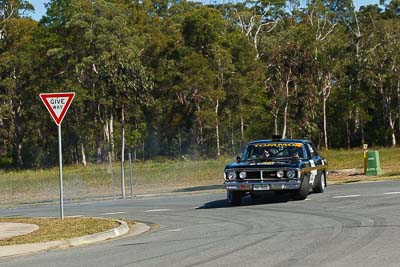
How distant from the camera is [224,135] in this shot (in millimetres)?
46750

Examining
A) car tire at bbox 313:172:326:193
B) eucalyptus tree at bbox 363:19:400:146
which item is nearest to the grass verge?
car tire at bbox 313:172:326:193

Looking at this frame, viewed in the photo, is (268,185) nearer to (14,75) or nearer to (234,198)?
(234,198)

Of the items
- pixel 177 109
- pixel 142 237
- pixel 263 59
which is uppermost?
pixel 263 59

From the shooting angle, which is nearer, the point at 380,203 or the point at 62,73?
the point at 380,203

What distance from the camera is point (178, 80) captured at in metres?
66.1

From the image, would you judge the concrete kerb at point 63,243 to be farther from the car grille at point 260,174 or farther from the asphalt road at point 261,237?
the car grille at point 260,174

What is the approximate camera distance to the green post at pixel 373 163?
30.6 meters

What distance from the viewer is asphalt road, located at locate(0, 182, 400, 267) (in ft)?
36.0

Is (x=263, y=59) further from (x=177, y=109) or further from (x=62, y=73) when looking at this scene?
(x=62, y=73)

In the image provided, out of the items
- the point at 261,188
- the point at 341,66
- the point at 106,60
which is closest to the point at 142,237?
the point at 261,188

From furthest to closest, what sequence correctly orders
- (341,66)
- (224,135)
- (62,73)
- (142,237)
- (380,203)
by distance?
(341,66)
(62,73)
(224,135)
(380,203)
(142,237)

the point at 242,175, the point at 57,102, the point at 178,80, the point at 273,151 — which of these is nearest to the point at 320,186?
the point at 273,151

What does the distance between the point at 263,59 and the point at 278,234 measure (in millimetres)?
63127

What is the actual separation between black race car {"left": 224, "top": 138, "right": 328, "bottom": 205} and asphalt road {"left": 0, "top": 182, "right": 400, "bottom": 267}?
0.45 m
